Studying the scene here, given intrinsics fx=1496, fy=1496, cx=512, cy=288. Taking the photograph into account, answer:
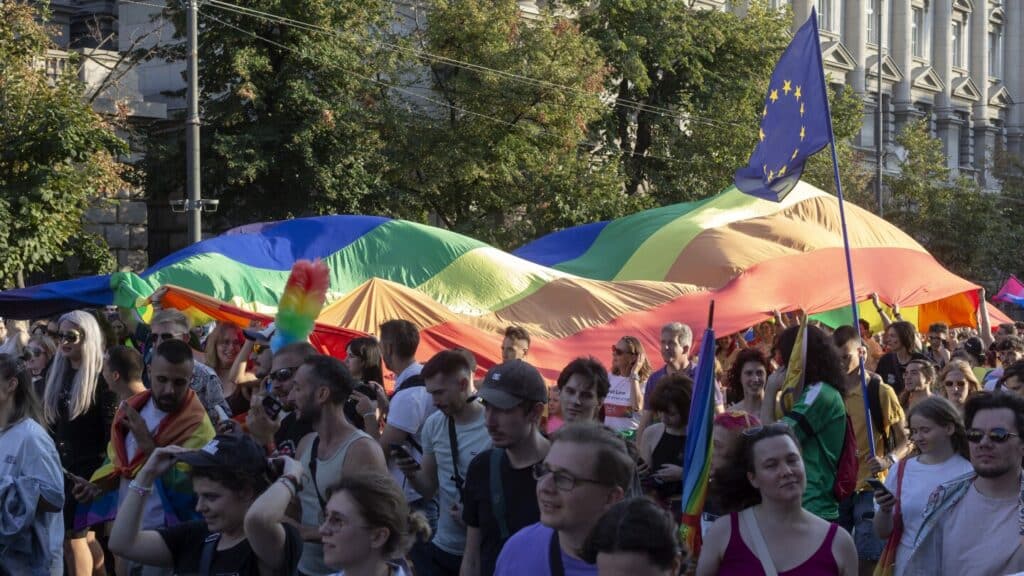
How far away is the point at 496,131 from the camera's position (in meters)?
26.0

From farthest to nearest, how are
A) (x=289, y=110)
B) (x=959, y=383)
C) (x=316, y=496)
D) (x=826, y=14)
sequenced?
(x=826, y=14) < (x=289, y=110) < (x=959, y=383) < (x=316, y=496)

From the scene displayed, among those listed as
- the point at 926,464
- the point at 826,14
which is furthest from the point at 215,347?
the point at 826,14

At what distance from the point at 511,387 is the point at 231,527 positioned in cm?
115

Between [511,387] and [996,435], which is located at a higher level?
[511,387]

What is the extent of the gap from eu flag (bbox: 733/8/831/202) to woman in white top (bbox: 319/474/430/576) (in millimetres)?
6454

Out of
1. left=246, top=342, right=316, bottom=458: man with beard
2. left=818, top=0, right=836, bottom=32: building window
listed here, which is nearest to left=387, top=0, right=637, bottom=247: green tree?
left=246, top=342, right=316, bottom=458: man with beard

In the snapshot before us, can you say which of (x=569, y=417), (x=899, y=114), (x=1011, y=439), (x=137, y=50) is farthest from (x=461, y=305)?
(x=899, y=114)

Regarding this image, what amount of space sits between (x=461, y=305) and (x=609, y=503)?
1025 centimetres

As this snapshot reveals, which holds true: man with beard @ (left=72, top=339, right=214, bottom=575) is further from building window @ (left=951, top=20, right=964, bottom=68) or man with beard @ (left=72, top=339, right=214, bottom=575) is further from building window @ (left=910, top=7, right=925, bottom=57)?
building window @ (left=951, top=20, right=964, bottom=68)

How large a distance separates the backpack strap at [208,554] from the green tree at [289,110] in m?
19.7

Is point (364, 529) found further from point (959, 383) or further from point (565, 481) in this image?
point (959, 383)

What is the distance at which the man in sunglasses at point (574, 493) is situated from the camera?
14.0 ft

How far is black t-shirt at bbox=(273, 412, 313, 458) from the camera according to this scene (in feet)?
19.8

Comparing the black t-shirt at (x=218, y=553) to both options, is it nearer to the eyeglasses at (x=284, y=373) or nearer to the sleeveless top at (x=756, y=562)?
the sleeveless top at (x=756, y=562)
